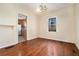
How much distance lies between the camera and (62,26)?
1.92 meters

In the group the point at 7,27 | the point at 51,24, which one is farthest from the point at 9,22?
the point at 51,24

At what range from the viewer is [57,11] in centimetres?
186

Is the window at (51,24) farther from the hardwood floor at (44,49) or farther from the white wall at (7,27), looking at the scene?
the white wall at (7,27)

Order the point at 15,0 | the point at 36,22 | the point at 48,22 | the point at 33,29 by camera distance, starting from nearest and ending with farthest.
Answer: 1. the point at 15,0
2. the point at 48,22
3. the point at 36,22
4. the point at 33,29

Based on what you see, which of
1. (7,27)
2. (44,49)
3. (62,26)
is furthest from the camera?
(7,27)

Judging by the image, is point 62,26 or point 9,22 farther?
point 9,22

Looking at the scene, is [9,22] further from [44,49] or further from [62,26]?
[62,26]

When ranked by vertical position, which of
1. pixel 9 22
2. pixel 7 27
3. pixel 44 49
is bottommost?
pixel 44 49

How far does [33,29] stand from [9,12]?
3.06 ft

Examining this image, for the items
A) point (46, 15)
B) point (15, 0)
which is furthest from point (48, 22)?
point (15, 0)

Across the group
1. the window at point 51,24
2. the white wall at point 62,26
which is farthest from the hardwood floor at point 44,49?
the window at point 51,24

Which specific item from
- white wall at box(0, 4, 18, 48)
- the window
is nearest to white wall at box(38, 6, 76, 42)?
the window

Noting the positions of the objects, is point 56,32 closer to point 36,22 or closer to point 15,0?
point 36,22

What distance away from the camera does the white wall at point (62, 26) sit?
5.78 feet
